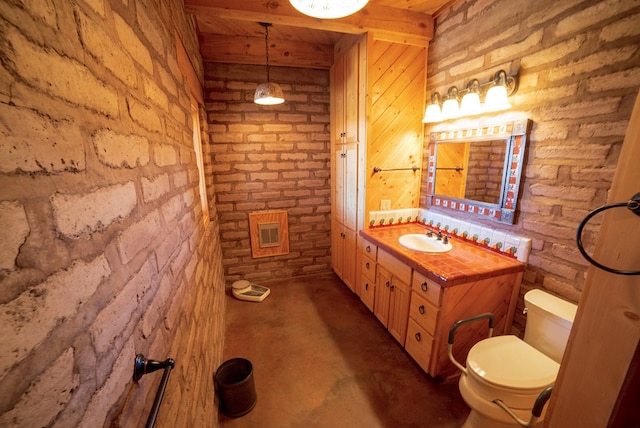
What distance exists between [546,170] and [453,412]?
67.4 inches

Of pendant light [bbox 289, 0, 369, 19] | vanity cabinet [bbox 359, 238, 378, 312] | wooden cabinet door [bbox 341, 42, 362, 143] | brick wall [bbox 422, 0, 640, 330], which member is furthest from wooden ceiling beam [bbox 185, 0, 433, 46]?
vanity cabinet [bbox 359, 238, 378, 312]

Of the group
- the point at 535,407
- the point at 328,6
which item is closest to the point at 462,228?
the point at 535,407

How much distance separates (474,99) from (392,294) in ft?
5.63

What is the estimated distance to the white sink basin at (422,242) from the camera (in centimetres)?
218

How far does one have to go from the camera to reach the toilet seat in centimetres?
125

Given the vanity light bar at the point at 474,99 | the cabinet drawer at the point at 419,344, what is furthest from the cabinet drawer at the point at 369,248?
the vanity light bar at the point at 474,99

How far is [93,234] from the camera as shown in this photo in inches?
20.3

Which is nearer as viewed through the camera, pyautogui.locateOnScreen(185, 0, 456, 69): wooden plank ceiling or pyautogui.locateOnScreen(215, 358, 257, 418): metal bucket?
pyautogui.locateOnScreen(215, 358, 257, 418): metal bucket

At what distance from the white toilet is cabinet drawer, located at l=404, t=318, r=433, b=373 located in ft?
1.19

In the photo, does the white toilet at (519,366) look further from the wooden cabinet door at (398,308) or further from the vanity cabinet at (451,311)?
the wooden cabinet door at (398,308)

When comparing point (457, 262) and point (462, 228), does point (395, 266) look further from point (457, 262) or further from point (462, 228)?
point (462, 228)

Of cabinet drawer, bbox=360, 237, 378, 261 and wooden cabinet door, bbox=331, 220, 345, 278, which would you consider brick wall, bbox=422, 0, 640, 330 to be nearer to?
cabinet drawer, bbox=360, 237, 378, 261

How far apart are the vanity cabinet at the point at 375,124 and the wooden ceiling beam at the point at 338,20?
0.30 ft

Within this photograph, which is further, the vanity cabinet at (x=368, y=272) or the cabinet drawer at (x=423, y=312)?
the vanity cabinet at (x=368, y=272)
